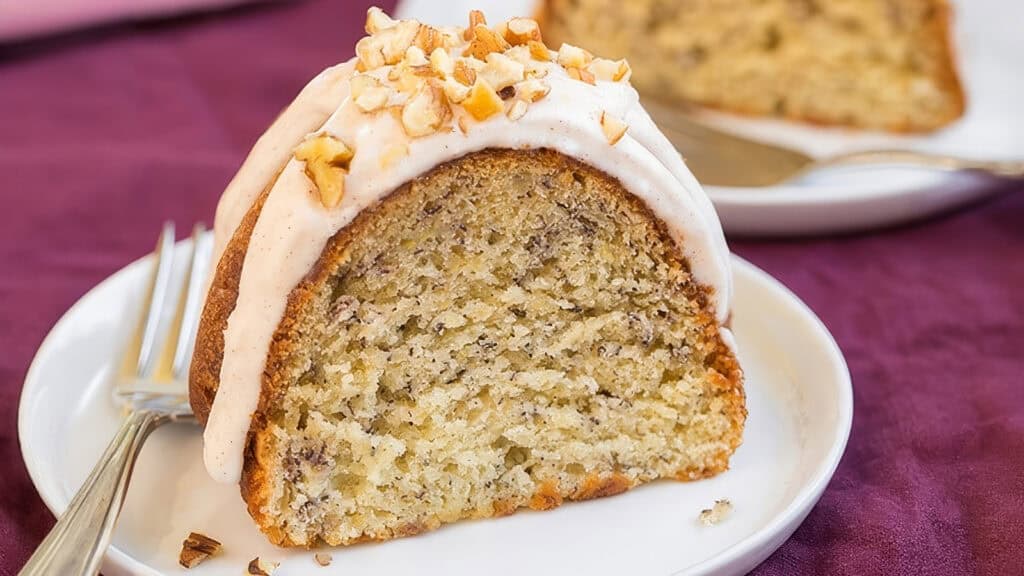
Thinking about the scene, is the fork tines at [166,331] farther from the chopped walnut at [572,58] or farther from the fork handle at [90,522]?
the chopped walnut at [572,58]

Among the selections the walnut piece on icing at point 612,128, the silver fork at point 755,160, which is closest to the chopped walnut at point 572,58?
the walnut piece on icing at point 612,128

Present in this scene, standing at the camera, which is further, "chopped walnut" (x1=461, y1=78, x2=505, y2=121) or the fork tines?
the fork tines

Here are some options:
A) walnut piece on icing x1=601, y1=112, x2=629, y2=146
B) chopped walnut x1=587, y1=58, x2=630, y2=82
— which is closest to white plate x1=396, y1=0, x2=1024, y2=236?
chopped walnut x1=587, y1=58, x2=630, y2=82

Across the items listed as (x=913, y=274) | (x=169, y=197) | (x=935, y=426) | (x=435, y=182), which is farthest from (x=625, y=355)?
(x=169, y=197)

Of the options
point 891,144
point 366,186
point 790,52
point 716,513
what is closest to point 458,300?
point 366,186

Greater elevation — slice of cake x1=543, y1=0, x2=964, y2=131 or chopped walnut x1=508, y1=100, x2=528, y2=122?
chopped walnut x1=508, y1=100, x2=528, y2=122

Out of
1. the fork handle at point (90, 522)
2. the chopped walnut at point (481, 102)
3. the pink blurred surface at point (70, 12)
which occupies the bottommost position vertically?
the pink blurred surface at point (70, 12)

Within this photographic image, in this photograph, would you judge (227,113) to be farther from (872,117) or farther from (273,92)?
(872,117)

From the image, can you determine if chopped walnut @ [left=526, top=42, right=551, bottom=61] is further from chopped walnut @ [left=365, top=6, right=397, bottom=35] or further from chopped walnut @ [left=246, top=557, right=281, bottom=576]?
chopped walnut @ [left=246, top=557, right=281, bottom=576]
